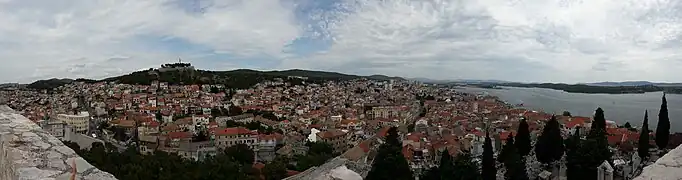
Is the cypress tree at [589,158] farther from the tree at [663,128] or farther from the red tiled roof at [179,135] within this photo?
the red tiled roof at [179,135]

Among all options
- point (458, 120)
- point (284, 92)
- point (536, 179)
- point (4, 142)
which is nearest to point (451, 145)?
point (536, 179)

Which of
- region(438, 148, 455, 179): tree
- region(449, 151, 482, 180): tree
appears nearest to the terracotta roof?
region(438, 148, 455, 179): tree

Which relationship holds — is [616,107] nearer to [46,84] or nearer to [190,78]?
[190,78]

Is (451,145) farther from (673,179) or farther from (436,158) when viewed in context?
(673,179)

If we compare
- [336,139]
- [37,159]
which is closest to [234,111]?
[336,139]

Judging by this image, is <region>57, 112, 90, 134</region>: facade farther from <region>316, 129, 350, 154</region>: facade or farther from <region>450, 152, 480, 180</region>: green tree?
<region>450, 152, 480, 180</region>: green tree

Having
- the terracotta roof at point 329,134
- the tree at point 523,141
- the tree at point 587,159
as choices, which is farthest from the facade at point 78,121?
the tree at point 587,159
